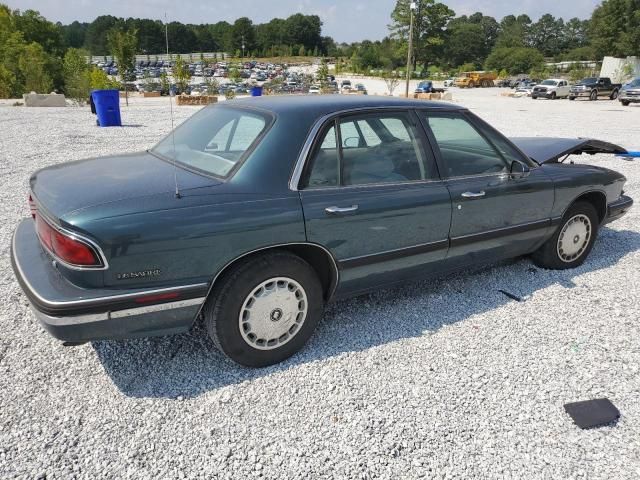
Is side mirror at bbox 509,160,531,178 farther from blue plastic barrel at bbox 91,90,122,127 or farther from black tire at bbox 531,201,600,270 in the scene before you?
blue plastic barrel at bbox 91,90,122,127

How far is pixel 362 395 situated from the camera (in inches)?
108

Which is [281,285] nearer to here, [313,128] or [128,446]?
[313,128]

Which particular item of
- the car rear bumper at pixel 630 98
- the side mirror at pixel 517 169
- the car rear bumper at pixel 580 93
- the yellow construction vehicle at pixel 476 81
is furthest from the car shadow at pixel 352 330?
the yellow construction vehicle at pixel 476 81

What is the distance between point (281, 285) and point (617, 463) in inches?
76.1

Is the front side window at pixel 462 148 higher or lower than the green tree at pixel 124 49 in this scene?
lower

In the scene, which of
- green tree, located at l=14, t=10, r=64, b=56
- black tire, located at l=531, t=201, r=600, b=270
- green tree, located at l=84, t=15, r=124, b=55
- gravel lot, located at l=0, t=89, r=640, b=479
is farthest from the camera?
green tree, located at l=84, t=15, r=124, b=55

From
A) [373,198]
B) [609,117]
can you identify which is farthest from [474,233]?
[609,117]

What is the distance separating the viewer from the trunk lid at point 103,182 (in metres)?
2.54

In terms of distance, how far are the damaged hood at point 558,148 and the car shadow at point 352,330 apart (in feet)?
3.40

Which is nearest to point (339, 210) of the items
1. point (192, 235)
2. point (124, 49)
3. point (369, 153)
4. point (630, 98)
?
point (369, 153)

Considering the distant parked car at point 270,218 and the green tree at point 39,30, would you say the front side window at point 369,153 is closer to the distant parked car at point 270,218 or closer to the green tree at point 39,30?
the distant parked car at point 270,218

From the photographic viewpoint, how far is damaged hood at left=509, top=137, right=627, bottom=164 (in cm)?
440

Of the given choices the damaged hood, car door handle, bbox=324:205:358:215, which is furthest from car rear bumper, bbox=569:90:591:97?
car door handle, bbox=324:205:358:215

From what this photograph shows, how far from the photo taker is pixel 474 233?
3666 millimetres
